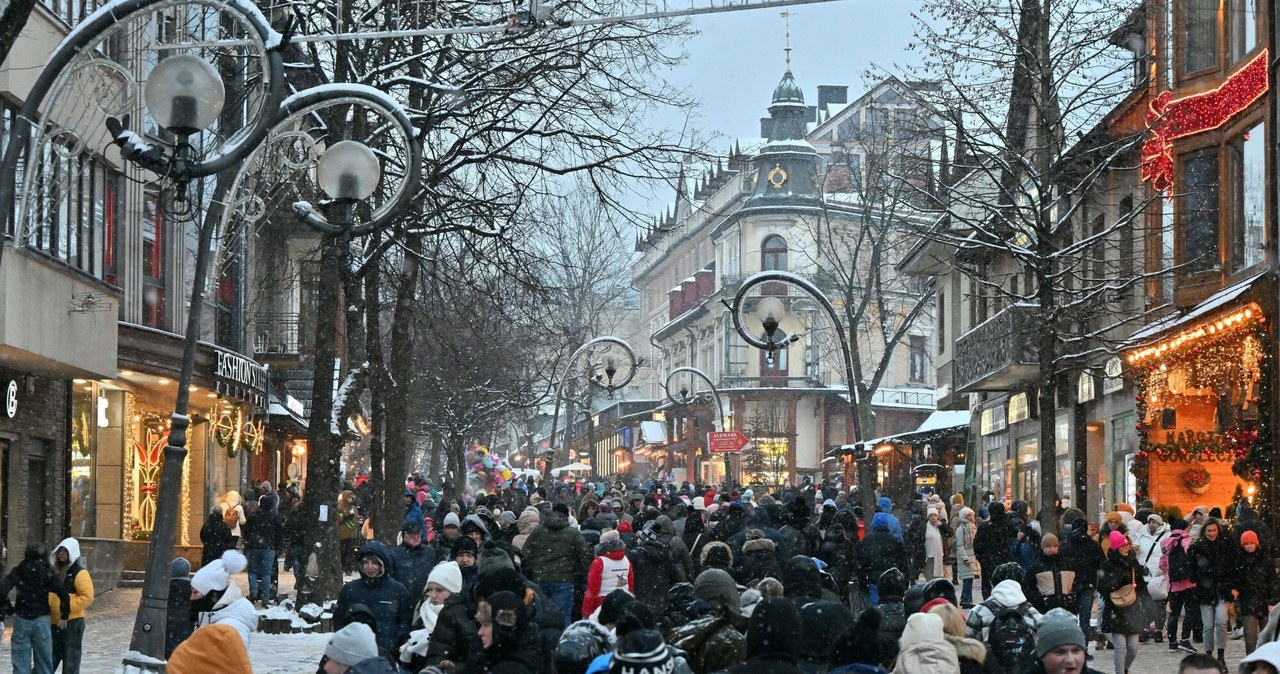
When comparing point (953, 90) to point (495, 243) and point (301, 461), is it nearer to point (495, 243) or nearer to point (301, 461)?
point (495, 243)

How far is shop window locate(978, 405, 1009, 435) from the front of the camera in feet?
143

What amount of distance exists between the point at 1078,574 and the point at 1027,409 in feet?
74.4

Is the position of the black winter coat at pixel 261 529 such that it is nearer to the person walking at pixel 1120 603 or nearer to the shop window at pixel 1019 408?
the person walking at pixel 1120 603

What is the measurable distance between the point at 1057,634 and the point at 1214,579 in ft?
37.8

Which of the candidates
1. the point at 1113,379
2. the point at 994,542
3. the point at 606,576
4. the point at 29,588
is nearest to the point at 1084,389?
Answer: the point at 1113,379

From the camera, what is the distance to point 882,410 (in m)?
85.6

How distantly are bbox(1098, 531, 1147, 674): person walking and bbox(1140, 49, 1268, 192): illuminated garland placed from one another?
9053 mm

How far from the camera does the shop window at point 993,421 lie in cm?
4344

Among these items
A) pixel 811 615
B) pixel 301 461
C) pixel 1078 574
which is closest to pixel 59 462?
pixel 1078 574

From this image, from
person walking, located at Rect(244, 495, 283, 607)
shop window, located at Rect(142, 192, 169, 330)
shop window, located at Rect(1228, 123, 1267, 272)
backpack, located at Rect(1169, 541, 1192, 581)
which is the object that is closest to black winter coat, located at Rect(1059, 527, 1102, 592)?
backpack, located at Rect(1169, 541, 1192, 581)

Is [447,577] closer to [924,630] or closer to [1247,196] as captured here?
[924,630]

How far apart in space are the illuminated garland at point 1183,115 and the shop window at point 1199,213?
0.34 m

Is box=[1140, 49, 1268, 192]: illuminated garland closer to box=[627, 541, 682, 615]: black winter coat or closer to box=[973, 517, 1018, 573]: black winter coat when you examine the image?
box=[973, 517, 1018, 573]: black winter coat

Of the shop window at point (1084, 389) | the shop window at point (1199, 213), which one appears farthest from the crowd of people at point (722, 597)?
the shop window at point (1084, 389)
